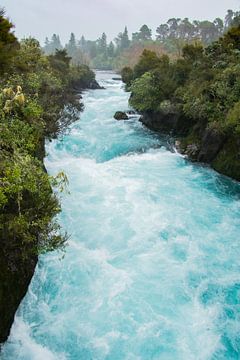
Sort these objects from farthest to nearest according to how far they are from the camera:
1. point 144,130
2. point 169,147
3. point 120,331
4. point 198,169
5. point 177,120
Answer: point 144,130 → point 177,120 → point 169,147 → point 198,169 → point 120,331

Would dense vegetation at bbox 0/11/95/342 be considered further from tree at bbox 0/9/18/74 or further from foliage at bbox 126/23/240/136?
foliage at bbox 126/23/240/136

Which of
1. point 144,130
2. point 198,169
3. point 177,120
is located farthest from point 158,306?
point 144,130

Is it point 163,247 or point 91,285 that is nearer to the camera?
point 91,285

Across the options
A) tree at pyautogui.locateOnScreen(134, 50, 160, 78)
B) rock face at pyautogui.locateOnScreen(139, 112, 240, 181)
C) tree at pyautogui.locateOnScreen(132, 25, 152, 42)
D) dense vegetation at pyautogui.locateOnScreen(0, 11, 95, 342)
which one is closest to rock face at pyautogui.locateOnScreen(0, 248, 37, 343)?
dense vegetation at pyautogui.locateOnScreen(0, 11, 95, 342)

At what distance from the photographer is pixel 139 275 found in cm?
872

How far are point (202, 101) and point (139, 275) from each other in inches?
452

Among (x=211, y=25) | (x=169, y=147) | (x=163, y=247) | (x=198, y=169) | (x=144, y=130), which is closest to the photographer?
(x=163, y=247)

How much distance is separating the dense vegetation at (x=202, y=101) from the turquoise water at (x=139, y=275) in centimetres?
161

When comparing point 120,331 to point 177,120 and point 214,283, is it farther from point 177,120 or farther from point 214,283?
point 177,120

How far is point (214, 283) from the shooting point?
8539mm

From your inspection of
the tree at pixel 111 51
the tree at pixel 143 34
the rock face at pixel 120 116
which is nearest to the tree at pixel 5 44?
the rock face at pixel 120 116

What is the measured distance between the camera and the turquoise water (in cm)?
688

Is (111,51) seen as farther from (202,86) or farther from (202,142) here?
(202,142)

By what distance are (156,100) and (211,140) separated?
7.44m
